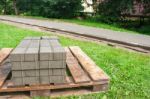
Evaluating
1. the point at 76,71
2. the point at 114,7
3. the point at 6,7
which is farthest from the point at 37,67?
the point at 6,7

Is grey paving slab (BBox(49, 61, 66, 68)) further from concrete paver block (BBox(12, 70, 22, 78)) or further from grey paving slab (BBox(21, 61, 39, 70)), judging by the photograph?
concrete paver block (BBox(12, 70, 22, 78))

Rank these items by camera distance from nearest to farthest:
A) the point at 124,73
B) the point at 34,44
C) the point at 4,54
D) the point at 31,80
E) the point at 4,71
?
the point at 31,80 < the point at 4,71 < the point at 34,44 < the point at 124,73 < the point at 4,54

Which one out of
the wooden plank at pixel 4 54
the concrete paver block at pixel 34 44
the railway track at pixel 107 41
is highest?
the concrete paver block at pixel 34 44

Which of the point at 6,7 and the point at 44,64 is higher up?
the point at 6,7

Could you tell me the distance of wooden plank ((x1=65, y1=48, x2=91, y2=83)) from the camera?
4.71 meters

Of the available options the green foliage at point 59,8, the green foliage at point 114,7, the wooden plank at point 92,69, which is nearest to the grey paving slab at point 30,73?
the wooden plank at point 92,69

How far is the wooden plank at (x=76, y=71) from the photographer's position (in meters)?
4.71

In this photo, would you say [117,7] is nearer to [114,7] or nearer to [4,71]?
[114,7]

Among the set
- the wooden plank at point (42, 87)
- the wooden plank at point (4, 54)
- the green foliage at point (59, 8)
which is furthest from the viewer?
the green foliage at point (59, 8)

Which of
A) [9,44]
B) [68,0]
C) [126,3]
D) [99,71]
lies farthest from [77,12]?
[99,71]

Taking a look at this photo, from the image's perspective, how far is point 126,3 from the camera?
18.8 metres

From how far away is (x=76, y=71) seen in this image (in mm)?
5156

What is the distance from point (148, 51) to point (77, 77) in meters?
4.12

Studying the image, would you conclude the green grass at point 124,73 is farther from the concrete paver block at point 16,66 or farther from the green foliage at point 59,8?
the green foliage at point 59,8
